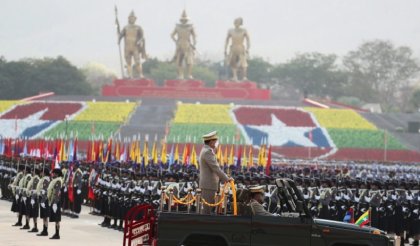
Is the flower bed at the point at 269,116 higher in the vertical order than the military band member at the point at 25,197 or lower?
higher

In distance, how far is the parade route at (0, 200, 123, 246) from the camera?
20172mm

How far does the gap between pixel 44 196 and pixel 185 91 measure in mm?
60992

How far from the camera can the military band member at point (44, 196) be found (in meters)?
21.5

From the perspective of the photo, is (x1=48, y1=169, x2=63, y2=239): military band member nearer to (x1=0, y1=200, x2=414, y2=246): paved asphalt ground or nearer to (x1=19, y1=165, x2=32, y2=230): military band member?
(x1=0, y1=200, x2=414, y2=246): paved asphalt ground

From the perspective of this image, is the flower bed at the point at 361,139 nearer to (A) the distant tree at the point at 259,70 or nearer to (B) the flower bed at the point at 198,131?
(B) the flower bed at the point at 198,131

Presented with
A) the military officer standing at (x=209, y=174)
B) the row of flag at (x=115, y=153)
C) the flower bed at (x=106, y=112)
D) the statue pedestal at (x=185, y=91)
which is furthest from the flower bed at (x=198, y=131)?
the military officer standing at (x=209, y=174)

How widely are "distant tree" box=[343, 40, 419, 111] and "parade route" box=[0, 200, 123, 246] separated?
4212 inches

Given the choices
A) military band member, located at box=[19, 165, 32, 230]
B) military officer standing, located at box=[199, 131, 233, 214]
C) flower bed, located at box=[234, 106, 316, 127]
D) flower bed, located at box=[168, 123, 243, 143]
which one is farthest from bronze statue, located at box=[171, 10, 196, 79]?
military officer standing, located at box=[199, 131, 233, 214]

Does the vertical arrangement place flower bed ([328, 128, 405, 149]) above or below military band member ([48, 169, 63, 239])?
above

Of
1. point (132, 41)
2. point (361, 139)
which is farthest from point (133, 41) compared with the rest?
point (361, 139)

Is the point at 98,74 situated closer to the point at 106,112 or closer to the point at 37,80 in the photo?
the point at 37,80

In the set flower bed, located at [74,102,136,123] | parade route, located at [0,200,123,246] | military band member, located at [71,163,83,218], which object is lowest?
parade route, located at [0,200,123,246]

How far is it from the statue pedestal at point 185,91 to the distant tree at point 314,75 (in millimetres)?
39463

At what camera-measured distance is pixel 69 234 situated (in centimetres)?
2231
